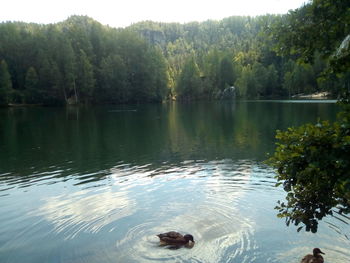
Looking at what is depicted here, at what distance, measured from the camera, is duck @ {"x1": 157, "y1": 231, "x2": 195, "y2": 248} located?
1117cm

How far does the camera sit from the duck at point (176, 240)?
440 inches

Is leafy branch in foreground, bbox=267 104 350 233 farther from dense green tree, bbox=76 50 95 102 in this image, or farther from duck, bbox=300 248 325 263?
dense green tree, bbox=76 50 95 102

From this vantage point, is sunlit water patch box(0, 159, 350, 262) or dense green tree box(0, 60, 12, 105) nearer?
sunlit water patch box(0, 159, 350, 262)

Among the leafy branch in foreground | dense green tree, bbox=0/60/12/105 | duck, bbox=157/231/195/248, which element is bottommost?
duck, bbox=157/231/195/248

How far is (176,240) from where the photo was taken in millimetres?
11180

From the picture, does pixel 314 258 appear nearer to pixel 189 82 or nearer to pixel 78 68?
pixel 78 68

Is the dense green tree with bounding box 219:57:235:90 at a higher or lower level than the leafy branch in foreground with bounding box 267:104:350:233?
higher

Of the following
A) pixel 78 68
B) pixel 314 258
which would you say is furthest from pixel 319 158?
pixel 78 68

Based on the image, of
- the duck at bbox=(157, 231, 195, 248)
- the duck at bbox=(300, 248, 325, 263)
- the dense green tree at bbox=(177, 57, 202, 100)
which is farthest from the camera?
the dense green tree at bbox=(177, 57, 202, 100)

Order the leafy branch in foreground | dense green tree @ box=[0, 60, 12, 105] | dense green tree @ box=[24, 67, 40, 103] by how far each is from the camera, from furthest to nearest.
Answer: dense green tree @ box=[24, 67, 40, 103] → dense green tree @ box=[0, 60, 12, 105] → the leafy branch in foreground

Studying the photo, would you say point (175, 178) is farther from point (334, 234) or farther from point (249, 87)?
point (249, 87)

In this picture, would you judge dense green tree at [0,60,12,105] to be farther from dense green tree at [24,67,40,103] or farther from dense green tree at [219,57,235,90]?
dense green tree at [219,57,235,90]

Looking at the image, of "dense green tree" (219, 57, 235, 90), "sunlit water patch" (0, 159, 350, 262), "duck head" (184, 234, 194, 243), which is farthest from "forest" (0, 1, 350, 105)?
"duck head" (184, 234, 194, 243)

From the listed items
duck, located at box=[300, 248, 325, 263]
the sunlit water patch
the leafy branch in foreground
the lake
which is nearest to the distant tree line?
the lake
